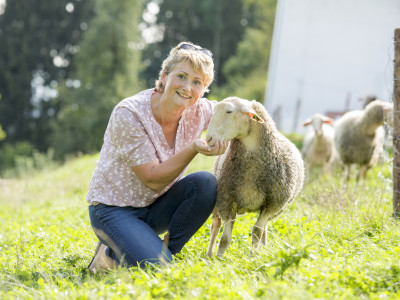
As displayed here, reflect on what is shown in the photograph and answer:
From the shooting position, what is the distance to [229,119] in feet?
10.7

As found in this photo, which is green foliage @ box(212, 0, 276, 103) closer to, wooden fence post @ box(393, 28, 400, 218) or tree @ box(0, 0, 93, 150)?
tree @ box(0, 0, 93, 150)

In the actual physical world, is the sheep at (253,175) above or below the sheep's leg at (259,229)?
above

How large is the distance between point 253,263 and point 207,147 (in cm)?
81

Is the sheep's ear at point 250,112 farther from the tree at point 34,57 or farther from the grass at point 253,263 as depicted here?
the tree at point 34,57

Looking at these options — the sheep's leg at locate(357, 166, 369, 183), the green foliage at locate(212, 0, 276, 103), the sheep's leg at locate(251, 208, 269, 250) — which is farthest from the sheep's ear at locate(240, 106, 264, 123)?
the green foliage at locate(212, 0, 276, 103)

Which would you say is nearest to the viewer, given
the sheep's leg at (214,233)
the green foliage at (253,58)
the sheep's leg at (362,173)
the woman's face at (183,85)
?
the woman's face at (183,85)

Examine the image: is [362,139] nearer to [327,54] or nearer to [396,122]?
[396,122]

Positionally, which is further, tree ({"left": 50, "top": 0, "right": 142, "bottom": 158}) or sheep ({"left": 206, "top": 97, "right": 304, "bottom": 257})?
tree ({"left": 50, "top": 0, "right": 142, "bottom": 158})

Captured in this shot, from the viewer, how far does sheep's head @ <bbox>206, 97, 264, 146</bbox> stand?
126 inches

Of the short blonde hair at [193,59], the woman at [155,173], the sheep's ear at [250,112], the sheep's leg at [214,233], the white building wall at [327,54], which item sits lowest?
the sheep's leg at [214,233]

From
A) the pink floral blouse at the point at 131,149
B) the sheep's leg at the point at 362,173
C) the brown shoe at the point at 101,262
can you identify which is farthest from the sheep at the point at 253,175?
the sheep's leg at the point at 362,173

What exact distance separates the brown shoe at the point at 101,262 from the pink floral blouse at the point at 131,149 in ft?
1.30

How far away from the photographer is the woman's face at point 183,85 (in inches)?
127

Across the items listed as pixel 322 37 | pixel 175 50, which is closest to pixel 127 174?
pixel 175 50
